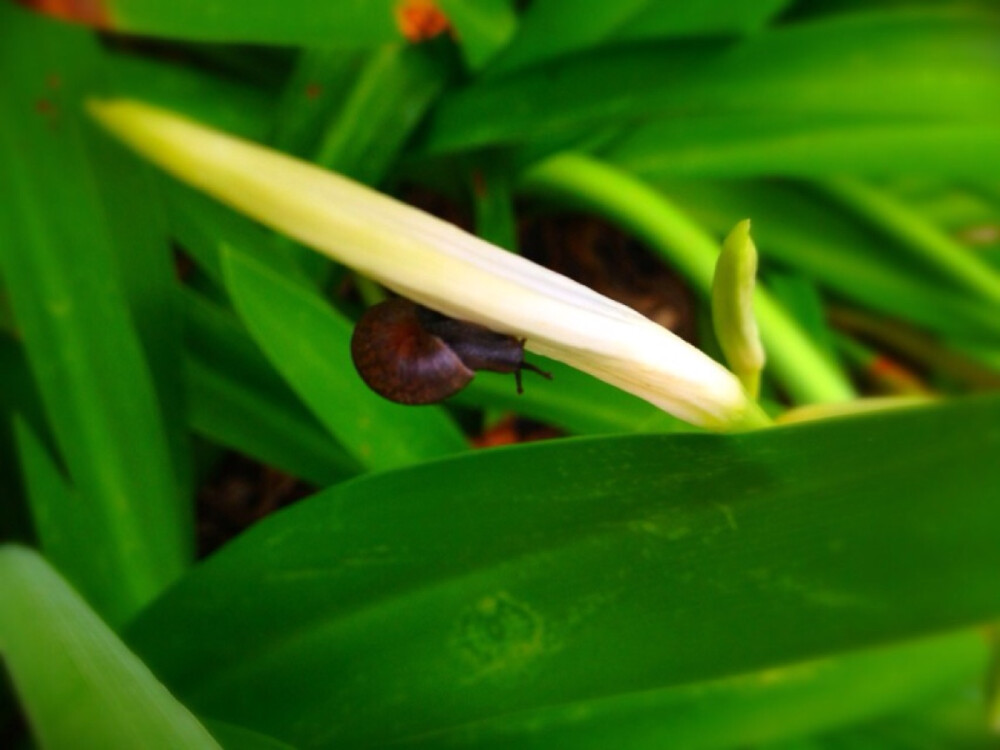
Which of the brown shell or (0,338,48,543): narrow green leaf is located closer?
the brown shell

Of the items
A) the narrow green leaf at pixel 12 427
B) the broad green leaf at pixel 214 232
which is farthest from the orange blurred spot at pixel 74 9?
the narrow green leaf at pixel 12 427

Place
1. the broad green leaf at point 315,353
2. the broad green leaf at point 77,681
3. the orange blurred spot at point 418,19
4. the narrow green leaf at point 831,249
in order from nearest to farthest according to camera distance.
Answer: the broad green leaf at point 77,681 < the broad green leaf at point 315,353 < the orange blurred spot at point 418,19 < the narrow green leaf at point 831,249

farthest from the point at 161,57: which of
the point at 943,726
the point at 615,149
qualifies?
the point at 943,726

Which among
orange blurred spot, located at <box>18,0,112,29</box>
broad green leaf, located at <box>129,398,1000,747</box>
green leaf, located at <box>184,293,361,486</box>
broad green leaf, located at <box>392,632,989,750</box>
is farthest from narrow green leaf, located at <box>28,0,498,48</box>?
broad green leaf, located at <box>392,632,989,750</box>

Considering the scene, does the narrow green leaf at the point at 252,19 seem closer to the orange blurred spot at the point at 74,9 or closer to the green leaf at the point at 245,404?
the orange blurred spot at the point at 74,9

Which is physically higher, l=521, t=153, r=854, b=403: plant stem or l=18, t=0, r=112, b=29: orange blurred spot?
l=521, t=153, r=854, b=403: plant stem

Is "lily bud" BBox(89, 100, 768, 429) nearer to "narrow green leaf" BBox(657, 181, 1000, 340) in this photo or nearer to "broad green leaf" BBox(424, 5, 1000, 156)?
"broad green leaf" BBox(424, 5, 1000, 156)
